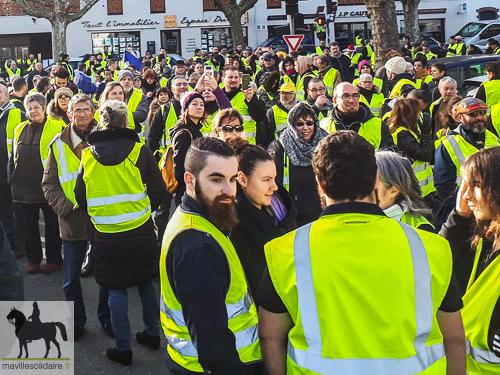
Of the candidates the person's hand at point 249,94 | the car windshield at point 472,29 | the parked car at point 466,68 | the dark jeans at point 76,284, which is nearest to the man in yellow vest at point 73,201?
the dark jeans at point 76,284

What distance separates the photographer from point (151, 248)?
484 centimetres

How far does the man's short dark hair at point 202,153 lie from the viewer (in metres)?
2.87

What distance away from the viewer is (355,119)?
636 cm

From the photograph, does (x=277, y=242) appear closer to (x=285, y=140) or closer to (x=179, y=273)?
(x=179, y=273)

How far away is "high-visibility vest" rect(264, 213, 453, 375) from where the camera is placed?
223 centimetres

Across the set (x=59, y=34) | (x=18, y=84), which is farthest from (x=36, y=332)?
(x=59, y=34)

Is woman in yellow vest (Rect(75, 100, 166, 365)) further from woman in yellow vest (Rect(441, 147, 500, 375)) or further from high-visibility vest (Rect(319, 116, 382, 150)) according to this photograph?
woman in yellow vest (Rect(441, 147, 500, 375))

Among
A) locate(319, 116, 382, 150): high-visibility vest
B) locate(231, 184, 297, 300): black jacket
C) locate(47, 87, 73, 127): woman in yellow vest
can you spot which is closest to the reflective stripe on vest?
locate(231, 184, 297, 300): black jacket

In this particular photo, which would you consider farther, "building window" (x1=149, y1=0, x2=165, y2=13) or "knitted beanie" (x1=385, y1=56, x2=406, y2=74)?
"building window" (x1=149, y1=0, x2=165, y2=13)

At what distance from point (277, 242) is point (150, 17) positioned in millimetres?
45404

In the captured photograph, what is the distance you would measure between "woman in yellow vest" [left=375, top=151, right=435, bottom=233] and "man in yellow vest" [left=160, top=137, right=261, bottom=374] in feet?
3.21

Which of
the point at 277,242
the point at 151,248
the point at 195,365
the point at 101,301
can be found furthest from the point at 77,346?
the point at 277,242

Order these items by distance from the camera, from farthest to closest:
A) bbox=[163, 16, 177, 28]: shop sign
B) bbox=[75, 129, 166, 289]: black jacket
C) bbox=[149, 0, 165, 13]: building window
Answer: bbox=[149, 0, 165, 13]: building window, bbox=[163, 16, 177, 28]: shop sign, bbox=[75, 129, 166, 289]: black jacket

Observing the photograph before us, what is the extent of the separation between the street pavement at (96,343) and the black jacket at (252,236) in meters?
1.70
